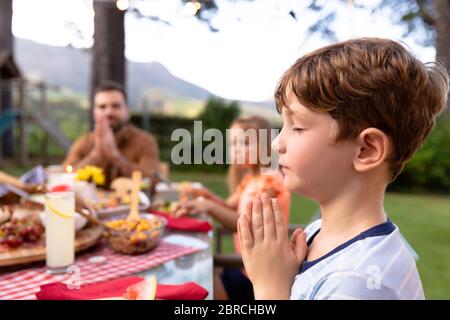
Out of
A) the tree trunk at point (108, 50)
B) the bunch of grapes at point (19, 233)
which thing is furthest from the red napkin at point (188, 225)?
the tree trunk at point (108, 50)

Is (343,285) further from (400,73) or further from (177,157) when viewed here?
(177,157)

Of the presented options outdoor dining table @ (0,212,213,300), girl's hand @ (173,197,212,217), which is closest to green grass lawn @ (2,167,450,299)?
girl's hand @ (173,197,212,217)

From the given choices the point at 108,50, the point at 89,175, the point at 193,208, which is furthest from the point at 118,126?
the point at 108,50

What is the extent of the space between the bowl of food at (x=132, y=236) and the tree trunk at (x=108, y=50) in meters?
3.00

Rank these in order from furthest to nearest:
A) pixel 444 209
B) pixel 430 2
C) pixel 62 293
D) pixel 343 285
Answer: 1. pixel 444 209
2. pixel 430 2
3. pixel 62 293
4. pixel 343 285

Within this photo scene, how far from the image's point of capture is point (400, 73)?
48 centimetres

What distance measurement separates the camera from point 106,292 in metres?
0.73

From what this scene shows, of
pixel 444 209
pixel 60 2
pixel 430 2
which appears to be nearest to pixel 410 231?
pixel 444 209

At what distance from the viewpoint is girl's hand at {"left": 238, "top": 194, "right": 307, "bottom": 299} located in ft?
1.67

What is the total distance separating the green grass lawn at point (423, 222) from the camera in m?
2.58

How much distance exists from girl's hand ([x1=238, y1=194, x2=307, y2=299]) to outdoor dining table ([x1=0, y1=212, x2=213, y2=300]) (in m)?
0.29

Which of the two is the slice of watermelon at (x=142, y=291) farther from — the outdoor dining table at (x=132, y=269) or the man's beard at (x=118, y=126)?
the man's beard at (x=118, y=126)

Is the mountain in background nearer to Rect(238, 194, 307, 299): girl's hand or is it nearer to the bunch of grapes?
the bunch of grapes
